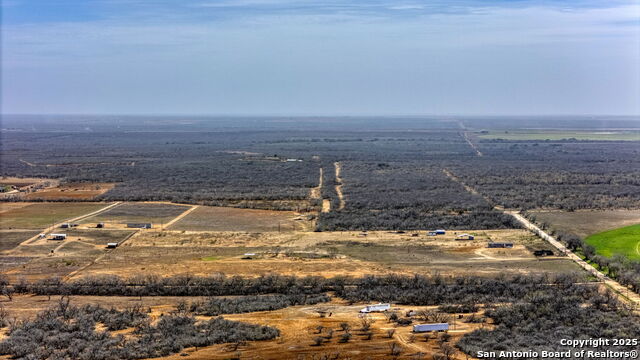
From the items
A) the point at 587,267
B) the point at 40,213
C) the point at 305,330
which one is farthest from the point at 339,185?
the point at 305,330

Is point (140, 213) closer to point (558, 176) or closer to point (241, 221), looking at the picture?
point (241, 221)

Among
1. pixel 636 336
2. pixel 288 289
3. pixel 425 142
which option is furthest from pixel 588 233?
pixel 425 142

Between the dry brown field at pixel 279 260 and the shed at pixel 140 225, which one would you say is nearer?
the dry brown field at pixel 279 260

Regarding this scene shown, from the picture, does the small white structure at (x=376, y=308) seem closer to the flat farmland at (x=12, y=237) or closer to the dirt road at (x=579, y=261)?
the dirt road at (x=579, y=261)

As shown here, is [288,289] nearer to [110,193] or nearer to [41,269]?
[41,269]

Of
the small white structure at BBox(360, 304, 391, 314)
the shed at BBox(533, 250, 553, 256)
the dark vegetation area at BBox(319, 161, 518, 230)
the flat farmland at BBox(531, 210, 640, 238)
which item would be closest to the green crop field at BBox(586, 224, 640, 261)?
the flat farmland at BBox(531, 210, 640, 238)

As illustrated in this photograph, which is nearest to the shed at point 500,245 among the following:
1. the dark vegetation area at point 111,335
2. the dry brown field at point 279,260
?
the dry brown field at point 279,260
